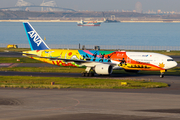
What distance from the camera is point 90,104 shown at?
107ft

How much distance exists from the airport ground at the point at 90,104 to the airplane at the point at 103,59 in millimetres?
12898

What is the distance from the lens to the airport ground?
27672 mm

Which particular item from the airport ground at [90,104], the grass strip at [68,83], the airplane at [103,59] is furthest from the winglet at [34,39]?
the airport ground at [90,104]

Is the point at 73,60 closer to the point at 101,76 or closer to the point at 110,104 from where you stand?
the point at 101,76

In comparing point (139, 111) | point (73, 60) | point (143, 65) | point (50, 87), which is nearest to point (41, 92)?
point (50, 87)

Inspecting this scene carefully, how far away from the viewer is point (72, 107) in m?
31.3

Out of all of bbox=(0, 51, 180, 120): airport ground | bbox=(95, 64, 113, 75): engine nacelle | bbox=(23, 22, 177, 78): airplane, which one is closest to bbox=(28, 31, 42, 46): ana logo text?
bbox=(23, 22, 177, 78): airplane

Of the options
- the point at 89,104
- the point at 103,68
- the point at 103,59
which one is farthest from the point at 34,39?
the point at 89,104

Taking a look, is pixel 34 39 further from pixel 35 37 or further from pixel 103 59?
pixel 103 59

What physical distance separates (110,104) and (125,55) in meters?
26.0

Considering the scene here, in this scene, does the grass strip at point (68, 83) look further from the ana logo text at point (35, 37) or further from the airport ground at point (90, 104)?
the ana logo text at point (35, 37)

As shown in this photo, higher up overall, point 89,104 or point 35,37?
point 35,37

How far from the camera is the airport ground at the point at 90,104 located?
27672 mm

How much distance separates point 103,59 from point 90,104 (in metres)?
26.8
